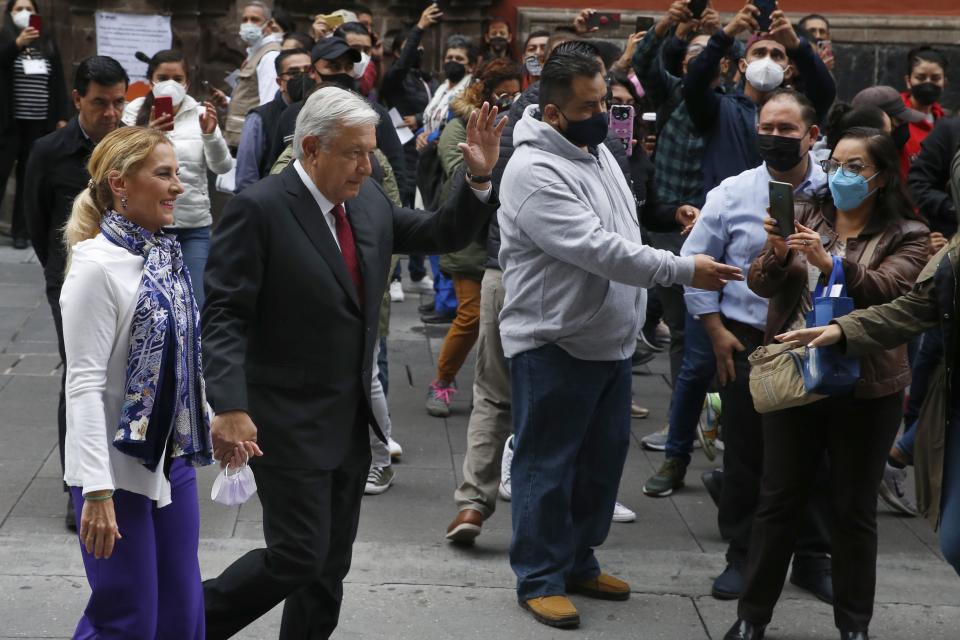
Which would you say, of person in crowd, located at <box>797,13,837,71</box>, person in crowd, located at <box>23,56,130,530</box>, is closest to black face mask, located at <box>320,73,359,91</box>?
person in crowd, located at <box>23,56,130,530</box>

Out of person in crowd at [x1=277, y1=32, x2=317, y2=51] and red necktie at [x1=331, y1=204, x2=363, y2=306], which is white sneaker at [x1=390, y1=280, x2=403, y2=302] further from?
red necktie at [x1=331, y1=204, x2=363, y2=306]

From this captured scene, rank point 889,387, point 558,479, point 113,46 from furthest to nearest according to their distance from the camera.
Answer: point 113,46
point 558,479
point 889,387

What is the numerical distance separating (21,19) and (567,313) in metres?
7.98

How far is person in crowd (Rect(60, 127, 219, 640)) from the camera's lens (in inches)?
138

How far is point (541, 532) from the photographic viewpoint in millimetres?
5078

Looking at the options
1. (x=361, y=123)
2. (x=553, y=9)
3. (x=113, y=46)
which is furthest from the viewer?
(x=553, y=9)

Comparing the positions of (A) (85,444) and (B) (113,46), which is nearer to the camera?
(A) (85,444)

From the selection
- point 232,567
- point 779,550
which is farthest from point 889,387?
point 232,567

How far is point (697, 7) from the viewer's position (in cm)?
718

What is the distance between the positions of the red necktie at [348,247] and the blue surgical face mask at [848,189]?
1645 mm

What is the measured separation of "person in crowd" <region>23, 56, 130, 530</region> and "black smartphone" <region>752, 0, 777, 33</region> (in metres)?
3.06

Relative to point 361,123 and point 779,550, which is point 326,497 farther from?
point 779,550

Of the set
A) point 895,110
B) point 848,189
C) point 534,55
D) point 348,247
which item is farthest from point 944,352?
point 534,55

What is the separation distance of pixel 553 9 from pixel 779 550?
30.4 feet
